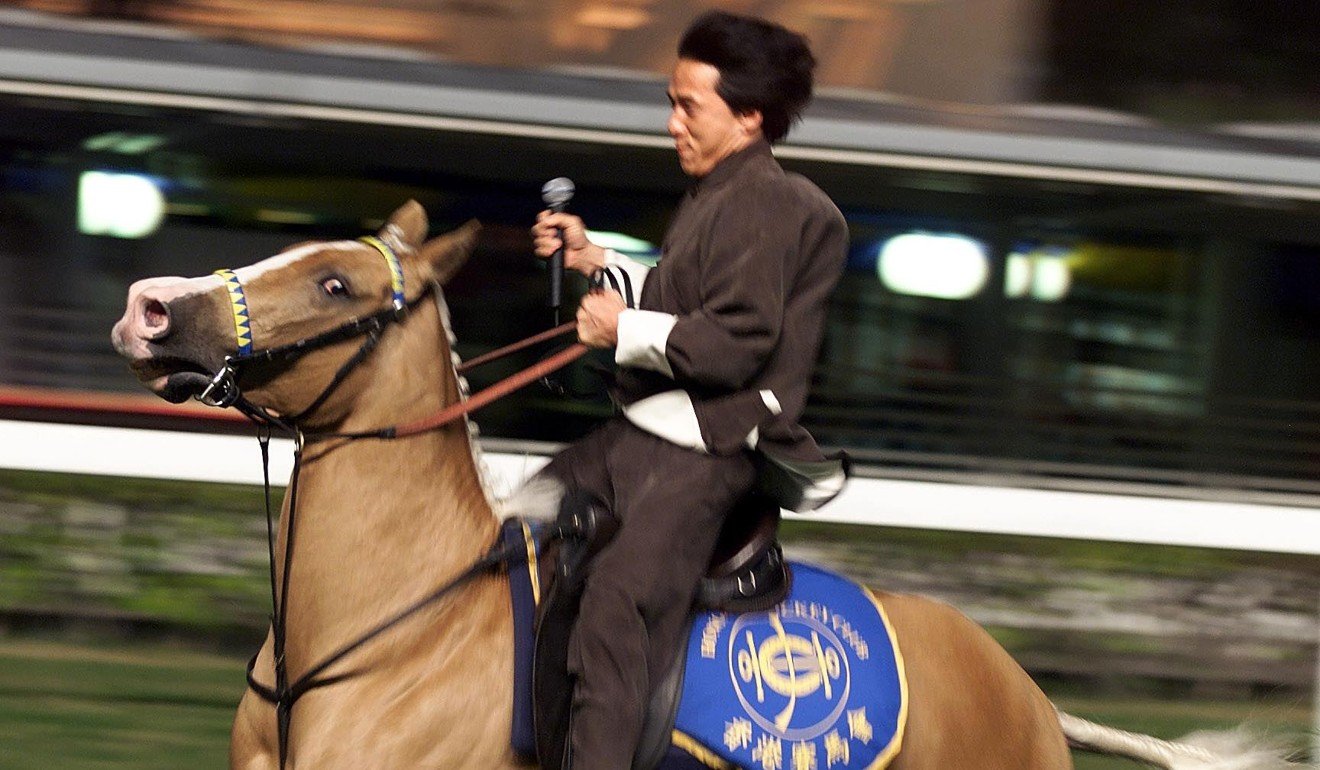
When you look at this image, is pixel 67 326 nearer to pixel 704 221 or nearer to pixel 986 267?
pixel 986 267

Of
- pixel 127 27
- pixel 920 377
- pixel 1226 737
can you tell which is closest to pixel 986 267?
pixel 920 377

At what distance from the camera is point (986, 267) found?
10453 millimetres

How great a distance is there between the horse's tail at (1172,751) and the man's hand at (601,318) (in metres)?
1.56

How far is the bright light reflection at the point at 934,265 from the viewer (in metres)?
10.3

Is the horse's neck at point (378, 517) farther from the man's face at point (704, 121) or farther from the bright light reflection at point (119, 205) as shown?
the bright light reflection at point (119, 205)

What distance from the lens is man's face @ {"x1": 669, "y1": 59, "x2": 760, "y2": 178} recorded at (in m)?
3.47

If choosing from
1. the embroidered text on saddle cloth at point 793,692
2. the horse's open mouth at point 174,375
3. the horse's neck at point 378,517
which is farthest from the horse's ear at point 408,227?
the embroidered text on saddle cloth at point 793,692

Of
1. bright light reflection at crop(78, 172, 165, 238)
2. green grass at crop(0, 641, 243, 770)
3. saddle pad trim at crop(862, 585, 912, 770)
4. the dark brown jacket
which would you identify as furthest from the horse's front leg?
bright light reflection at crop(78, 172, 165, 238)

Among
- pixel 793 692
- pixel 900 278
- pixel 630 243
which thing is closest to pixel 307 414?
pixel 793 692

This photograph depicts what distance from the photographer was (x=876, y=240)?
33.7ft

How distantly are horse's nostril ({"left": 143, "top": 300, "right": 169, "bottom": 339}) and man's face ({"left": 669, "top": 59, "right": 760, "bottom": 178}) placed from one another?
Answer: 110 centimetres

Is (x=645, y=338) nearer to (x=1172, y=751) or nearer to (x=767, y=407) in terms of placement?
(x=767, y=407)

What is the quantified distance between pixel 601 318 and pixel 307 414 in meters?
0.64

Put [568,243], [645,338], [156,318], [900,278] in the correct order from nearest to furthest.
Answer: [156,318], [645,338], [568,243], [900,278]
